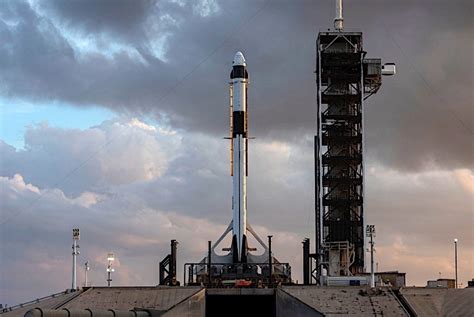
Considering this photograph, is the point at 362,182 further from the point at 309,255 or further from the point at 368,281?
the point at 368,281

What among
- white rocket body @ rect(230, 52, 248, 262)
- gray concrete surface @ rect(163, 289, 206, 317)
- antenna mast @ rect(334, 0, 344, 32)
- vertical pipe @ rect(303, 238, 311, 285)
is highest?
antenna mast @ rect(334, 0, 344, 32)

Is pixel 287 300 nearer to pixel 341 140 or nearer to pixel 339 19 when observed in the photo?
pixel 341 140

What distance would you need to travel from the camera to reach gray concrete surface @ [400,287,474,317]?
7956 centimetres

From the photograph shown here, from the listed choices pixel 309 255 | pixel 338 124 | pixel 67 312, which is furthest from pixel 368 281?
pixel 67 312

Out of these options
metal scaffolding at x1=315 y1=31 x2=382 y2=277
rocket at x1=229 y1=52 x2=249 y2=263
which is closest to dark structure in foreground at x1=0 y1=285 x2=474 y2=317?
rocket at x1=229 y1=52 x2=249 y2=263

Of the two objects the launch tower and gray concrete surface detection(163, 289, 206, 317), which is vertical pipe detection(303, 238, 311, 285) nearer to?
the launch tower

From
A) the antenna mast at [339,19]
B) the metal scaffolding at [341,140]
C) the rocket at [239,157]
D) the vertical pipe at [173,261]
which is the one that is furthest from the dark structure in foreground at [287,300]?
the antenna mast at [339,19]

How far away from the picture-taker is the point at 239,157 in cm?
10919

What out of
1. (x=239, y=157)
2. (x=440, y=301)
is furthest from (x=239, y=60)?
(x=440, y=301)

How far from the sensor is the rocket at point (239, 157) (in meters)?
107

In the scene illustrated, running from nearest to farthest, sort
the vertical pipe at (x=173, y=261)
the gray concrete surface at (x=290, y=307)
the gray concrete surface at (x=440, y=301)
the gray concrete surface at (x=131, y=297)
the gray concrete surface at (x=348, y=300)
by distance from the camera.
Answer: the gray concrete surface at (x=440, y=301)
the gray concrete surface at (x=348, y=300)
the gray concrete surface at (x=290, y=307)
the gray concrete surface at (x=131, y=297)
the vertical pipe at (x=173, y=261)

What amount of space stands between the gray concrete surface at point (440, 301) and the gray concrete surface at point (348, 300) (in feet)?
5.04

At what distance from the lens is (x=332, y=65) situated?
4692 inches

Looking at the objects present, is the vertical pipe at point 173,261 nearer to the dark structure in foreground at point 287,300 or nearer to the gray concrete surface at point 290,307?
the dark structure in foreground at point 287,300
